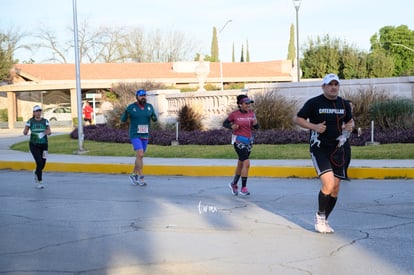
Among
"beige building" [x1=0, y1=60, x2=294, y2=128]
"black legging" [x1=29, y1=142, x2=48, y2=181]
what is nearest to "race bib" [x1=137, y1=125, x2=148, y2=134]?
"black legging" [x1=29, y1=142, x2=48, y2=181]

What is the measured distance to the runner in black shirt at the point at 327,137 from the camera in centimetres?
689

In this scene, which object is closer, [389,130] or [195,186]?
[195,186]

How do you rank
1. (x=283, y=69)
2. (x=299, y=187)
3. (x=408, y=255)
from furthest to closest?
(x=283, y=69)
(x=299, y=187)
(x=408, y=255)

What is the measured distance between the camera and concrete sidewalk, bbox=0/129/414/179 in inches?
492

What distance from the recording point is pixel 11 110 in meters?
44.7

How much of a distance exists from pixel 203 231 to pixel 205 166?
6.56 m

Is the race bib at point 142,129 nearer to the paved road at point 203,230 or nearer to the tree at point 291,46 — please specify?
the paved road at point 203,230

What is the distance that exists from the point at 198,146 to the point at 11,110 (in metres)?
29.5

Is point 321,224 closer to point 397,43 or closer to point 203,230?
point 203,230

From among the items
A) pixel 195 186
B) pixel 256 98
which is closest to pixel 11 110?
pixel 256 98

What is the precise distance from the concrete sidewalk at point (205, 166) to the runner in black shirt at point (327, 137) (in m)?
5.73

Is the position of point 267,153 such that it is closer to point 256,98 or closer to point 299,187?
point 299,187

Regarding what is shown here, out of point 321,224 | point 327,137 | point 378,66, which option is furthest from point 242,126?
point 378,66

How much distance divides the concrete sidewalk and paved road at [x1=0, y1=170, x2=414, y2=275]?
88 centimetres
